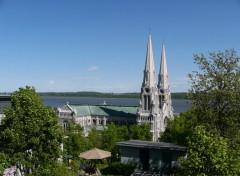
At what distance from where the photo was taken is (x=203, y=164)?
16.8 m

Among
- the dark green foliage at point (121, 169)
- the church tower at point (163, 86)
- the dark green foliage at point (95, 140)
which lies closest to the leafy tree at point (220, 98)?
the dark green foliage at point (121, 169)

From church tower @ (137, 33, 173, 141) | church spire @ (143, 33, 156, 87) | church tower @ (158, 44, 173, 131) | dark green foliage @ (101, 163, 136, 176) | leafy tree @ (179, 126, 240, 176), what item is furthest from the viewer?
church tower @ (158, 44, 173, 131)

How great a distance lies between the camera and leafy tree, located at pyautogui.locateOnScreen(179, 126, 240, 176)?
54.2 ft

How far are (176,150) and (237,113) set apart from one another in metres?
6.10

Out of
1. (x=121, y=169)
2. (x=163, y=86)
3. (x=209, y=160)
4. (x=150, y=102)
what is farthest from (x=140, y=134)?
(x=209, y=160)

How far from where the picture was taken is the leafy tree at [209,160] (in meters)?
16.5

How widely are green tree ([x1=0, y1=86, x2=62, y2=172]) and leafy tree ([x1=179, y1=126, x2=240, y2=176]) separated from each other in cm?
841

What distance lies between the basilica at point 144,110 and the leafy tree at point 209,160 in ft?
201

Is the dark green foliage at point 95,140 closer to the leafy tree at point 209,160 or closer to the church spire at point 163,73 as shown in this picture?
the leafy tree at point 209,160

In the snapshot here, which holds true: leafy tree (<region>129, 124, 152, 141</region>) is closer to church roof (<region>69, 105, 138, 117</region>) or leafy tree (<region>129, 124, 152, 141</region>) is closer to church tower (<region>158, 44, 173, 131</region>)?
church roof (<region>69, 105, 138, 117</region>)

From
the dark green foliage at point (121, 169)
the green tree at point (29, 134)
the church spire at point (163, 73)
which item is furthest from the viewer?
the church spire at point (163, 73)

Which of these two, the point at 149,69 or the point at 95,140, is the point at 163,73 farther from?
the point at 95,140

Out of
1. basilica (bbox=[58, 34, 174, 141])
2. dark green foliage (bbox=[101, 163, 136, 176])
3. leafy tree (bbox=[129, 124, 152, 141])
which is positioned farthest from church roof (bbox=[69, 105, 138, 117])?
dark green foliage (bbox=[101, 163, 136, 176])

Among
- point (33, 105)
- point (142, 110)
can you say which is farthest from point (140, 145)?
point (142, 110)
